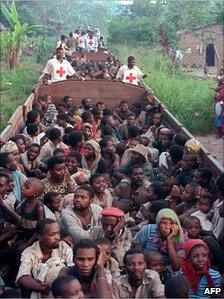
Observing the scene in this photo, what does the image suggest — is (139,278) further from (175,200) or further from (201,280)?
(175,200)

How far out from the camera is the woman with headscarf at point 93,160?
5.72 m

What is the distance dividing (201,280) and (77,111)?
506 centimetres

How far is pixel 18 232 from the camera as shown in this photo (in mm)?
3887

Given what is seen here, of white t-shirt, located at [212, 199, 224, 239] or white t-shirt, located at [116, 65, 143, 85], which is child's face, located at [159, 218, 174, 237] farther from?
white t-shirt, located at [116, 65, 143, 85]

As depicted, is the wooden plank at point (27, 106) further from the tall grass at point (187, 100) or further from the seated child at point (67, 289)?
the seated child at point (67, 289)

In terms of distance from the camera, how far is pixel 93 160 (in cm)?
578

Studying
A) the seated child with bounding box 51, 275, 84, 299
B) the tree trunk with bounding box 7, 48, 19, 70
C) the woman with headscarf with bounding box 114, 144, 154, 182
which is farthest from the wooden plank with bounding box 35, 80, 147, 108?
the tree trunk with bounding box 7, 48, 19, 70

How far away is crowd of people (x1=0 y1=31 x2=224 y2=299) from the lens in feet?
10.5

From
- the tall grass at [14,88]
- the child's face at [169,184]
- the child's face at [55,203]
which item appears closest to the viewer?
the child's face at [55,203]

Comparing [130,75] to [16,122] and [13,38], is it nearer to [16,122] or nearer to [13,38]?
[16,122]

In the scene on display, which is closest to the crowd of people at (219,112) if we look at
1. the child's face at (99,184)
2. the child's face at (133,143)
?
the child's face at (133,143)

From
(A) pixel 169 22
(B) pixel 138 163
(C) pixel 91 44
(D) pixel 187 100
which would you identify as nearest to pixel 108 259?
(B) pixel 138 163

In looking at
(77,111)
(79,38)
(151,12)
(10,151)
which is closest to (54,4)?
(151,12)

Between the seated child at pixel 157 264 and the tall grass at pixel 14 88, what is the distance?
24.2ft
